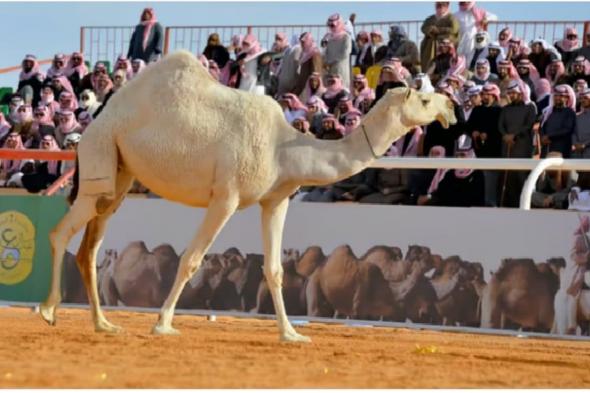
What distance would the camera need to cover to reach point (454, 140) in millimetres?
20344

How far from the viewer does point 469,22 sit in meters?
25.4

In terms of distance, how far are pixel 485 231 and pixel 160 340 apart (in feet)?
15.1

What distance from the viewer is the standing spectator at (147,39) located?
29562 millimetres

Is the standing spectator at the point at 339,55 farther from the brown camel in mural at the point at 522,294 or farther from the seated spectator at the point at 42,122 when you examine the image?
the brown camel in mural at the point at 522,294

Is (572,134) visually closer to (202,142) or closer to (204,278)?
(204,278)

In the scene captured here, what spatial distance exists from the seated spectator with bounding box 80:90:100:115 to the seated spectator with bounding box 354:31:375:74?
4.39 meters

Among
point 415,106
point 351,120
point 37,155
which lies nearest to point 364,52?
point 351,120

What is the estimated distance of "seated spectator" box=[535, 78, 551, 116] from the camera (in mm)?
21734

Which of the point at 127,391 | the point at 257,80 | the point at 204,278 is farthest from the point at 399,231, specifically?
the point at 257,80

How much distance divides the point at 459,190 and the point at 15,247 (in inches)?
220

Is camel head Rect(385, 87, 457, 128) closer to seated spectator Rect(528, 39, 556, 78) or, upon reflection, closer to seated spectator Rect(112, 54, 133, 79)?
seated spectator Rect(528, 39, 556, 78)

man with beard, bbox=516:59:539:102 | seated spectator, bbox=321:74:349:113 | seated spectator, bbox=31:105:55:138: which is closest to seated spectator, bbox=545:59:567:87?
man with beard, bbox=516:59:539:102

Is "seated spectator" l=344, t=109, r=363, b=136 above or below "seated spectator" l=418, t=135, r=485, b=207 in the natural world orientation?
above

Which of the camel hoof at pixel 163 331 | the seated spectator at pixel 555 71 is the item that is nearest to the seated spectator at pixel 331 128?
the seated spectator at pixel 555 71
